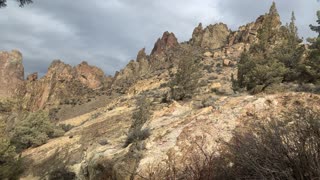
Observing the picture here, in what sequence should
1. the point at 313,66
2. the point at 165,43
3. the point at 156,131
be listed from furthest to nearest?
the point at 165,43 → the point at 313,66 → the point at 156,131

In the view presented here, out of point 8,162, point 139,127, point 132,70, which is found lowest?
point 8,162

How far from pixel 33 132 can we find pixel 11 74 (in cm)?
6317

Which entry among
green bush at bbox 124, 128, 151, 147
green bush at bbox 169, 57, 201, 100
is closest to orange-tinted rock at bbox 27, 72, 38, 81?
green bush at bbox 169, 57, 201, 100

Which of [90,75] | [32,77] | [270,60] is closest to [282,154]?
[270,60]

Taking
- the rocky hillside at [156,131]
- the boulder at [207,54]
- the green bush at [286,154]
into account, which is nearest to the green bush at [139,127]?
the rocky hillside at [156,131]

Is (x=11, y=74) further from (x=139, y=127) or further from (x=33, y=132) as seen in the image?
(x=139, y=127)

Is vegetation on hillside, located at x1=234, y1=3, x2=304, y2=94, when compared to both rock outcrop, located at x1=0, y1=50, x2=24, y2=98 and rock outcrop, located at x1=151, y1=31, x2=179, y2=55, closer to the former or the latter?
rock outcrop, located at x1=151, y1=31, x2=179, y2=55

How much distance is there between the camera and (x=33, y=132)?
2398cm

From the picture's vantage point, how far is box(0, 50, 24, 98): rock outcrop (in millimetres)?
79750

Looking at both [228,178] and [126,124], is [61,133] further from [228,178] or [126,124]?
[228,178]

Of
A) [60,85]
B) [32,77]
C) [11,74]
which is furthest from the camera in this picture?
[32,77]

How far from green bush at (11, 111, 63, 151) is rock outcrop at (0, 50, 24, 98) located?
56.2 meters

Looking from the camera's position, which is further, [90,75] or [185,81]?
[90,75]

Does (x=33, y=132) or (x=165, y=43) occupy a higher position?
(x=165, y=43)
